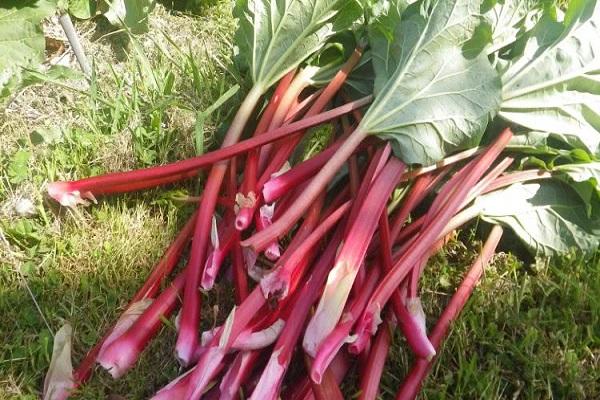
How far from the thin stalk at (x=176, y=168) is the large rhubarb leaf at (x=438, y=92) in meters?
0.15

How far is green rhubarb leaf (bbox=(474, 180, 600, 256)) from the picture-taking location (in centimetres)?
226

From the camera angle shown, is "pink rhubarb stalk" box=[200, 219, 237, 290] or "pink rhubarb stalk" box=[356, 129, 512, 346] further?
"pink rhubarb stalk" box=[200, 219, 237, 290]

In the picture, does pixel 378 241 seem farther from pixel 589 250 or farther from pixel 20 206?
pixel 20 206

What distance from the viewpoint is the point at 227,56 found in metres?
2.90

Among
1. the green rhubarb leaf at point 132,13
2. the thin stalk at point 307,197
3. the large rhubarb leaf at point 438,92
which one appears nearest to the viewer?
the thin stalk at point 307,197

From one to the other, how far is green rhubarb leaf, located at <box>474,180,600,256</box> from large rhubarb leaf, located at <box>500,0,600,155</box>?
0.18 meters

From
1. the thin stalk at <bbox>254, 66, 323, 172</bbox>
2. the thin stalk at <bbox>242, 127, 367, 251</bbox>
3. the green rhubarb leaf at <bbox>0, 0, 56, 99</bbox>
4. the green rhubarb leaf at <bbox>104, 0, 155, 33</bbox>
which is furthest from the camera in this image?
the green rhubarb leaf at <bbox>104, 0, 155, 33</bbox>

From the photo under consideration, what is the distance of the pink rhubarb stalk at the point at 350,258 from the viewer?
1.90 meters

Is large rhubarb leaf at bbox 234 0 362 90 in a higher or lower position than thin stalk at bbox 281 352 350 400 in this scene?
higher

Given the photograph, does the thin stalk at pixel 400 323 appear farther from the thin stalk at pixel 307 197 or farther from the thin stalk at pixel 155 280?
the thin stalk at pixel 155 280

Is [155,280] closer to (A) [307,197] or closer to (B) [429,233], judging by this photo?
(A) [307,197]

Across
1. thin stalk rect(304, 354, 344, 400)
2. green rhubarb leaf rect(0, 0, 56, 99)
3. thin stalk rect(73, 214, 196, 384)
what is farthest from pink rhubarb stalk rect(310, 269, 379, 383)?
green rhubarb leaf rect(0, 0, 56, 99)

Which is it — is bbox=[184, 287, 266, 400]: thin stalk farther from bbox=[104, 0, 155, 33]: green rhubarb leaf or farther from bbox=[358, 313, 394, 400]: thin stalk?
bbox=[104, 0, 155, 33]: green rhubarb leaf

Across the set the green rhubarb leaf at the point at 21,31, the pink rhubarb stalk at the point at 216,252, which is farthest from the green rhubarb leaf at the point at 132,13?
the pink rhubarb stalk at the point at 216,252
